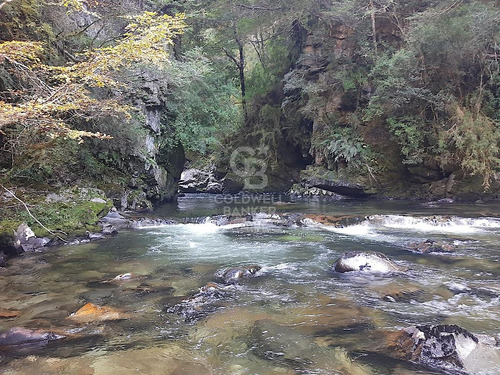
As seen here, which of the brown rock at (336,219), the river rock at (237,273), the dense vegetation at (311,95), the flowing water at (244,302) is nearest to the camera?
the flowing water at (244,302)

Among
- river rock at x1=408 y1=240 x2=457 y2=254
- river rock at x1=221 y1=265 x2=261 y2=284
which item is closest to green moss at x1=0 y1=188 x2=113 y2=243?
river rock at x1=221 y1=265 x2=261 y2=284

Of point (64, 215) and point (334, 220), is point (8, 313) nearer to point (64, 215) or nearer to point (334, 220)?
point (64, 215)

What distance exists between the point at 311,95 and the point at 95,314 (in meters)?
A: 16.9

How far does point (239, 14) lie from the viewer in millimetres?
19547

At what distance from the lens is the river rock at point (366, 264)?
6.32 m

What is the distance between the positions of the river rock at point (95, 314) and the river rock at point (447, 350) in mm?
3095

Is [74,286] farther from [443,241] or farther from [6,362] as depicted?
[443,241]

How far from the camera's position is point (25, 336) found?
3850mm

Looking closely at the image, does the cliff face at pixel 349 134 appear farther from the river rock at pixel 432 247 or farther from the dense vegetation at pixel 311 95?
the river rock at pixel 432 247

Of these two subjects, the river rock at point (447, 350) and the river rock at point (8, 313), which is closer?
the river rock at point (447, 350)

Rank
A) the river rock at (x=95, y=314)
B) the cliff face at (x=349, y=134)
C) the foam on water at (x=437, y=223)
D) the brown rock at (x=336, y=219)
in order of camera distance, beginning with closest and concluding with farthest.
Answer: the river rock at (x=95, y=314) → the foam on water at (x=437, y=223) → the brown rock at (x=336, y=219) → the cliff face at (x=349, y=134)

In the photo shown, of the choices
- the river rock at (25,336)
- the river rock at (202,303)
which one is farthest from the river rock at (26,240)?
the river rock at (202,303)

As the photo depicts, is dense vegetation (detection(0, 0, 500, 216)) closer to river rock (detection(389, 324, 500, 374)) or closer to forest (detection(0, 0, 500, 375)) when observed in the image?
forest (detection(0, 0, 500, 375))

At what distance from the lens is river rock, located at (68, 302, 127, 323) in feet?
14.5
